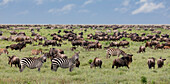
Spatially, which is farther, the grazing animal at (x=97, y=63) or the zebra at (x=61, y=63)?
the grazing animal at (x=97, y=63)

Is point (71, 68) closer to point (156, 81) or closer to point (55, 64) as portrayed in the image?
point (55, 64)

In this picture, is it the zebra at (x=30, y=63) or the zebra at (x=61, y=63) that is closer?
the zebra at (x=30, y=63)

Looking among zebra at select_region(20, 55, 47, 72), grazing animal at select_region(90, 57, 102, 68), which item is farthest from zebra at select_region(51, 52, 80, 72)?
grazing animal at select_region(90, 57, 102, 68)

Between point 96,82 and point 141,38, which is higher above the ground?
point 141,38

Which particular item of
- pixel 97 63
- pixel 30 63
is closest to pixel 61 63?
pixel 30 63

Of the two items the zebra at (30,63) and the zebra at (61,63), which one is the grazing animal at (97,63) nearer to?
the zebra at (61,63)

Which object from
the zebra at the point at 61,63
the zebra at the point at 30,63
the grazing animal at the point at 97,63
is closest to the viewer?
the zebra at the point at 30,63

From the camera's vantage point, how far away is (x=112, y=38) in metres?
42.7

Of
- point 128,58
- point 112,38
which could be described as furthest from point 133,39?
point 128,58

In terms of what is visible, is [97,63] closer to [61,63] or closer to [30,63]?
[61,63]

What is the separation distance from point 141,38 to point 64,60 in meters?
30.9

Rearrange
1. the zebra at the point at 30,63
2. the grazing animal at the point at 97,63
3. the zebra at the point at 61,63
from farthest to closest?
the grazing animal at the point at 97,63
the zebra at the point at 61,63
the zebra at the point at 30,63

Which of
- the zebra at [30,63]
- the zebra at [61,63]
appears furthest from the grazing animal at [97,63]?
the zebra at [30,63]

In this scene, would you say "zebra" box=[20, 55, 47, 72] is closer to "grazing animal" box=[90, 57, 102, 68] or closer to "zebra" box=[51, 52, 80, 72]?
"zebra" box=[51, 52, 80, 72]
